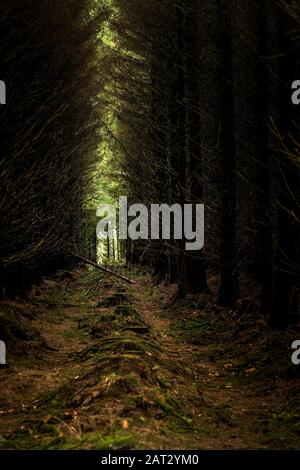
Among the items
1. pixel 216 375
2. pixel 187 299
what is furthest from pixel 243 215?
pixel 216 375

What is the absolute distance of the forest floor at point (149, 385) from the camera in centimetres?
418

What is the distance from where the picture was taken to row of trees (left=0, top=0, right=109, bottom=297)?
25.1ft

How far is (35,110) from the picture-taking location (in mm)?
9500

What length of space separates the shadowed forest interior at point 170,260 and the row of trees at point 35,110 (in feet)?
0.19

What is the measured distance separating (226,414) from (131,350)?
1.48 metres

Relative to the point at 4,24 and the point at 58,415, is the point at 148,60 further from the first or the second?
the point at 58,415

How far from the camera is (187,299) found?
12492mm

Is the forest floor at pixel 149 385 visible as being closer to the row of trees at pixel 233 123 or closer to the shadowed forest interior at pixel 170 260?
the shadowed forest interior at pixel 170 260

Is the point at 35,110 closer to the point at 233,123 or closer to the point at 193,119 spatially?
the point at 233,123

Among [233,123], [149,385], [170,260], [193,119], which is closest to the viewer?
[149,385]

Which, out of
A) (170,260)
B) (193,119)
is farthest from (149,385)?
(170,260)

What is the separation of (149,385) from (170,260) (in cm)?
1198

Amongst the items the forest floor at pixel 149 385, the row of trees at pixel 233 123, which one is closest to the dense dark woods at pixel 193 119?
the row of trees at pixel 233 123

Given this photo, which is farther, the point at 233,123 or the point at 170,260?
the point at 170,260
